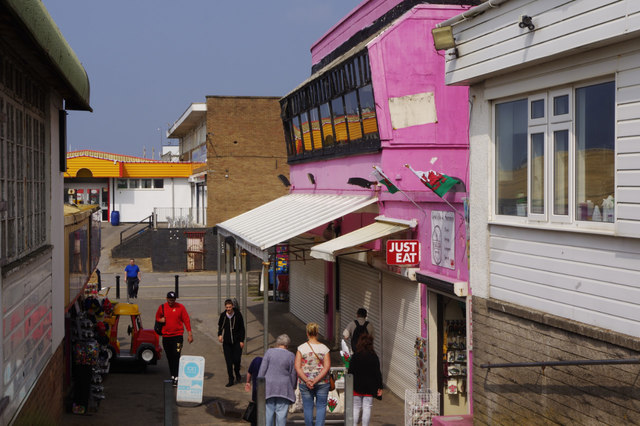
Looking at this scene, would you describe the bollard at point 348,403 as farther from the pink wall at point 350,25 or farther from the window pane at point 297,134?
the window pane at point 297,134

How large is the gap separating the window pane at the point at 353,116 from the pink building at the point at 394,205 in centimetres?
Answer: 4

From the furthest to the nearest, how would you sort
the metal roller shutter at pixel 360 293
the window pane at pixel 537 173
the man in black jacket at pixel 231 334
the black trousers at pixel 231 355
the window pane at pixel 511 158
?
1. the metal roller shutter at pixel 360 293
2. the black trousers at pixel 231 355
3. the man in black jacket at pixel 231 334
4. the window pane at pixel 511 158
5. the window pane at pixel 537 173

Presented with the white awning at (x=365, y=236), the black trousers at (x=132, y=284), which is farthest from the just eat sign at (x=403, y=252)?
the black trousers at (x=132, y=284)

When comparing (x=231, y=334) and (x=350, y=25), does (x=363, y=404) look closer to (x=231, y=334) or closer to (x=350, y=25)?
(x=231, y=334)

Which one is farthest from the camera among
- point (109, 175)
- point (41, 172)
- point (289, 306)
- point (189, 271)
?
point (109, 175)

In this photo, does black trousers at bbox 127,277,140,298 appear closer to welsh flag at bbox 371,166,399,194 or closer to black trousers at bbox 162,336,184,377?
black trousers at bbox 162,336,184,377

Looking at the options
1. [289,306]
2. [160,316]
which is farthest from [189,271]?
[160,316]

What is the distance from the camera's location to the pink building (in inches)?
511

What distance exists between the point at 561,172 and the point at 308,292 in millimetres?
15499

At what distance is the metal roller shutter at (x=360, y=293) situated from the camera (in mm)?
15969

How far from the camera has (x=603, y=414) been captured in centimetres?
726

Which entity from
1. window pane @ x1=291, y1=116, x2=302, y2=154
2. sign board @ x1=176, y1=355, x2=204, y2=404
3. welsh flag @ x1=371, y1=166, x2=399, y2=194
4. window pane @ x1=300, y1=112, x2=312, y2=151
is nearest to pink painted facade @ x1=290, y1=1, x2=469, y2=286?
welsh flag @ x1=371, y1=166, x2=399, y2=194

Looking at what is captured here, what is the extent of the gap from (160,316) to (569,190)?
8.83 meters

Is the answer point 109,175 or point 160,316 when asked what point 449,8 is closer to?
point 160,316
